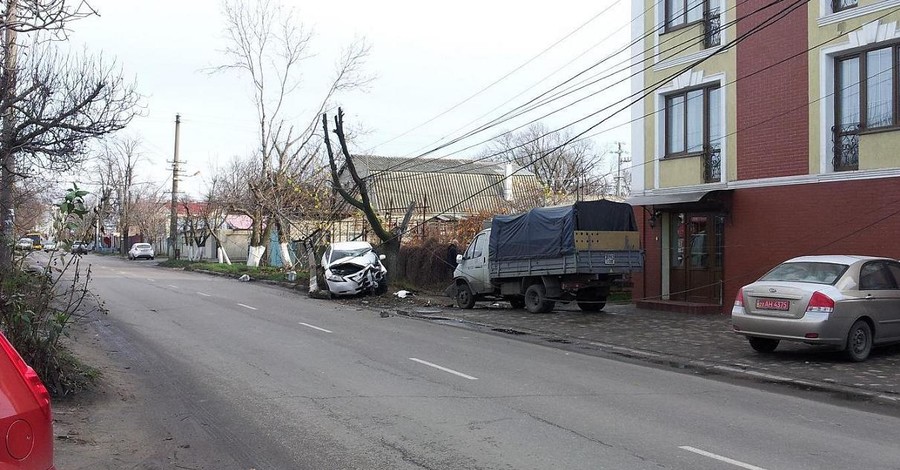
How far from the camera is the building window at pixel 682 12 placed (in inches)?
757

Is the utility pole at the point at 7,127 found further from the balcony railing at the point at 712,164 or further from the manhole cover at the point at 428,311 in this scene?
the balcony railing at the point at 712,164

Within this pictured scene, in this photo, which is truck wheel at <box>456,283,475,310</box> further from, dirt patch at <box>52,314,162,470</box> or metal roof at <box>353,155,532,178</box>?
metal roof at <box>353,155,532,178</box>

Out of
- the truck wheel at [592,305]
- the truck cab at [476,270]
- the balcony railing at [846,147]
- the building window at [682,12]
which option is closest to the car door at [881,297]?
the balcony railing at [846,147]

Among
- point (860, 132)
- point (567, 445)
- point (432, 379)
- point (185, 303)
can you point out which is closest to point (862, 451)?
point (567, 445)

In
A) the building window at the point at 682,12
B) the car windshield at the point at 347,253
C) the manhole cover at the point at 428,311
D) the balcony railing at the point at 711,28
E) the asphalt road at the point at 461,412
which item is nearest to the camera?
the asphalt road at the point at 461,412

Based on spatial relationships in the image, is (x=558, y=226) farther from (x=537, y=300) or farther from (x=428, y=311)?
(x=428, y=311)

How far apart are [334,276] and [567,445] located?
62.9ft

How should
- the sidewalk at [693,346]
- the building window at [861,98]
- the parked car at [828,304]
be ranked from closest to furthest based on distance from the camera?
1. the sidewalk at [693,346]
2. the parked car at [828,304]
3. the building window at [861,98]

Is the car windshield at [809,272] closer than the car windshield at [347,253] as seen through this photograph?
Yes

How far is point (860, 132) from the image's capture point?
15.8 metres

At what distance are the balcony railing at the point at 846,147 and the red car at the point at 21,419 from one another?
53.8 ft

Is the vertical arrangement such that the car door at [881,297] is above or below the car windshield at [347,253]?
below

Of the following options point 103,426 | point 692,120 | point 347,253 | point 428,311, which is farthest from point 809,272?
point 347,253

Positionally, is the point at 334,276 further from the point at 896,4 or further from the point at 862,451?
the point at 862,451
